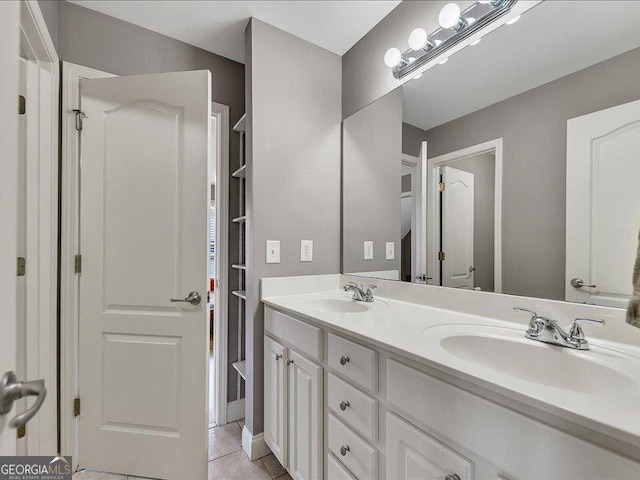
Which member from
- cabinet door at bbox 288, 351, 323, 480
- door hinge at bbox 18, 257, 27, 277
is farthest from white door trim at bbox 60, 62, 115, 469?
cabinet door at bbox 288, 351, 323, 480

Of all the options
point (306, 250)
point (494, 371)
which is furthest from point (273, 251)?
point (494, 371)

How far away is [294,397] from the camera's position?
1.30 m

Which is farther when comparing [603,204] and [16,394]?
[603,204]

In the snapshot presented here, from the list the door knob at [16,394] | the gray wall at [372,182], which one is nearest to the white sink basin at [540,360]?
the gray wall at [372,182]

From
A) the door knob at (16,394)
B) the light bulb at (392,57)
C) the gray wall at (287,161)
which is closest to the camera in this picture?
the door knob at (16,394)

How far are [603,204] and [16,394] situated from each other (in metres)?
1.54

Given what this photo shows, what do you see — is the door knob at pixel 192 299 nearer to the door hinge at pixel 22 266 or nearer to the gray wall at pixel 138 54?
the gray wall at pixel 138 54

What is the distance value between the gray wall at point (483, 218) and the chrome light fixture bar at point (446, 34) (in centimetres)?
55

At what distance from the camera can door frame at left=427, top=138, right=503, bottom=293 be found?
115 cm

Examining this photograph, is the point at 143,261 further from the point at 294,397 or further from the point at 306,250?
the point at 294,397

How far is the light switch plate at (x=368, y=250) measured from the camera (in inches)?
Result: 69.4

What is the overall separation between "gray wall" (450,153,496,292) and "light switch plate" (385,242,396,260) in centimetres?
45

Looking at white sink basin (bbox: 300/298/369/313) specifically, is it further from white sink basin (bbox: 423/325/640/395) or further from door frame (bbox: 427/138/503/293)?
white sink basin (bbox: 423/325/640/395)

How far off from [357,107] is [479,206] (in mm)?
1024
